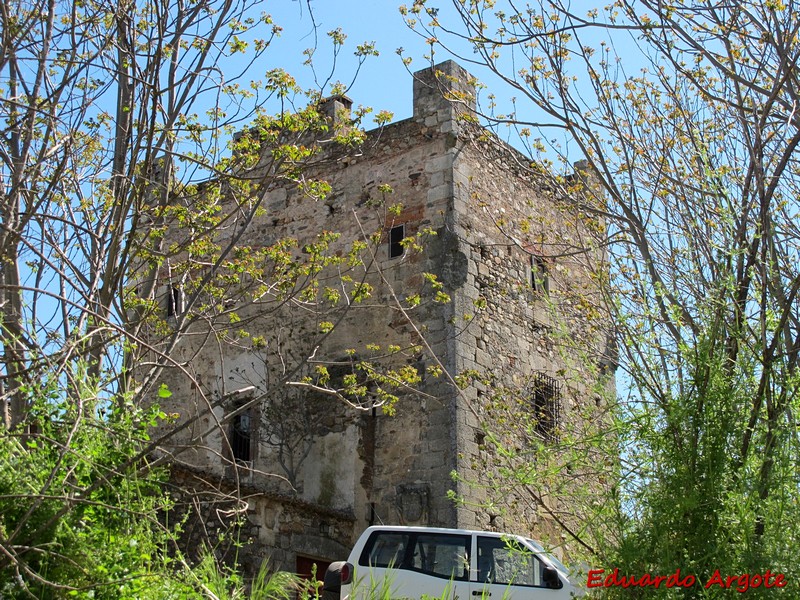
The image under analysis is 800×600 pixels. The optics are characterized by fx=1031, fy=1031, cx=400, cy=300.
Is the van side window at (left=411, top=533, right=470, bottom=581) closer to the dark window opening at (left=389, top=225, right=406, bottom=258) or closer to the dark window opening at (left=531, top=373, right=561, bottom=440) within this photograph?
the dark window opening at (left=531, top=373, right=561, bottom=440)

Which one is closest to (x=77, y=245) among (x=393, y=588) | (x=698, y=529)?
(x=393, y=588)

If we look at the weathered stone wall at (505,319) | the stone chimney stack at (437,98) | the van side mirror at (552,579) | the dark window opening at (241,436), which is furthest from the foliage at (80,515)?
the stone chimney stack at (437,98)

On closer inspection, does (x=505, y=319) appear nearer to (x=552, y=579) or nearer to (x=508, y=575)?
(x=508, y=575)

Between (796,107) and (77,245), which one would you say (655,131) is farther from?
(77,245)

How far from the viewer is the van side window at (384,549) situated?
30.5 feet

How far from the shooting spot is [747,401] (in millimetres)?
5965

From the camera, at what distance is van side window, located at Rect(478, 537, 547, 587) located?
8.76 metres

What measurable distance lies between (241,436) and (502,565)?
17.9ft

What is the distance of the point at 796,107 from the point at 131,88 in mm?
5018

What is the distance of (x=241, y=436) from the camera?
13.5m

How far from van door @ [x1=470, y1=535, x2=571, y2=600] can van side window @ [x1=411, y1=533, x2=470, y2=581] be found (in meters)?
0.18

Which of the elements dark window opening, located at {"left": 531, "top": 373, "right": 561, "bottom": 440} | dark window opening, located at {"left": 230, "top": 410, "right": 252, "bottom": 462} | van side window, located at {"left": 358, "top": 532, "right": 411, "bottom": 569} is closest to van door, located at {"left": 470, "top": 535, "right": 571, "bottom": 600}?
van side window, located at {"left": 358, "top": 532, "right": 411, "bottom": 569}

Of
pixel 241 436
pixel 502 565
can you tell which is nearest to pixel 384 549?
pixel 502 565
